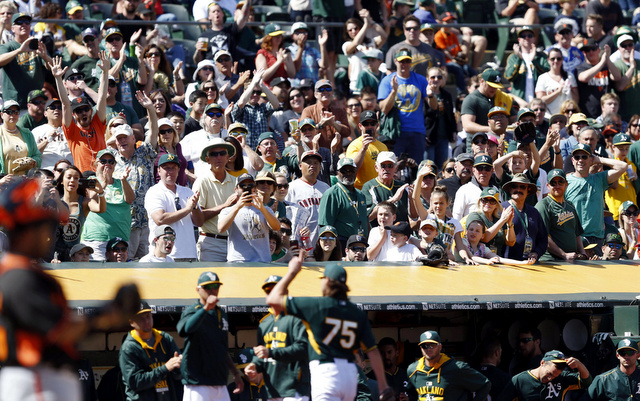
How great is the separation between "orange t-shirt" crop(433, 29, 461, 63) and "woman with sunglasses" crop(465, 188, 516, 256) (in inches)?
243

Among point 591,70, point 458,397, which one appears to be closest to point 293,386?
point 458,397

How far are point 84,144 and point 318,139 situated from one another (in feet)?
8.83

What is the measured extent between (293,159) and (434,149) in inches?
109

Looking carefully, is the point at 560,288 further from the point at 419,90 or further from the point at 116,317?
the point at 116,317

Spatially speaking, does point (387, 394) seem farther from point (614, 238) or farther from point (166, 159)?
point (614, 238)

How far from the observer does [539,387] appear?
384 inches

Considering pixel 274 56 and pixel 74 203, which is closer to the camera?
pixel 74 203

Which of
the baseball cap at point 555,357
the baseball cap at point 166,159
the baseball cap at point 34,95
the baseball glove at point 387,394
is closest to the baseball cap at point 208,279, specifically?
the baseball glove at point 387,394

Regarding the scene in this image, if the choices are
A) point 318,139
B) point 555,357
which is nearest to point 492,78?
point 318,139

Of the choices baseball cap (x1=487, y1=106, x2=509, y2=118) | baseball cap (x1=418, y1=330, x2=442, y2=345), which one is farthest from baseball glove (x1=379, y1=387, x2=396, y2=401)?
baseball cap (x1=487, y1=106, x2=509, y2=118)

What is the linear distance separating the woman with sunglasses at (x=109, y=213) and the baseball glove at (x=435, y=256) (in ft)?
9.82

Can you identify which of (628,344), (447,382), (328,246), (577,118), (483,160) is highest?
(577,118)

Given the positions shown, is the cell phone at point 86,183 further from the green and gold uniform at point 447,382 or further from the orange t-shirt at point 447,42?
the orange t-shirt at point 447,42

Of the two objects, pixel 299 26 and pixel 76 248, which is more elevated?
pixel 299 26
